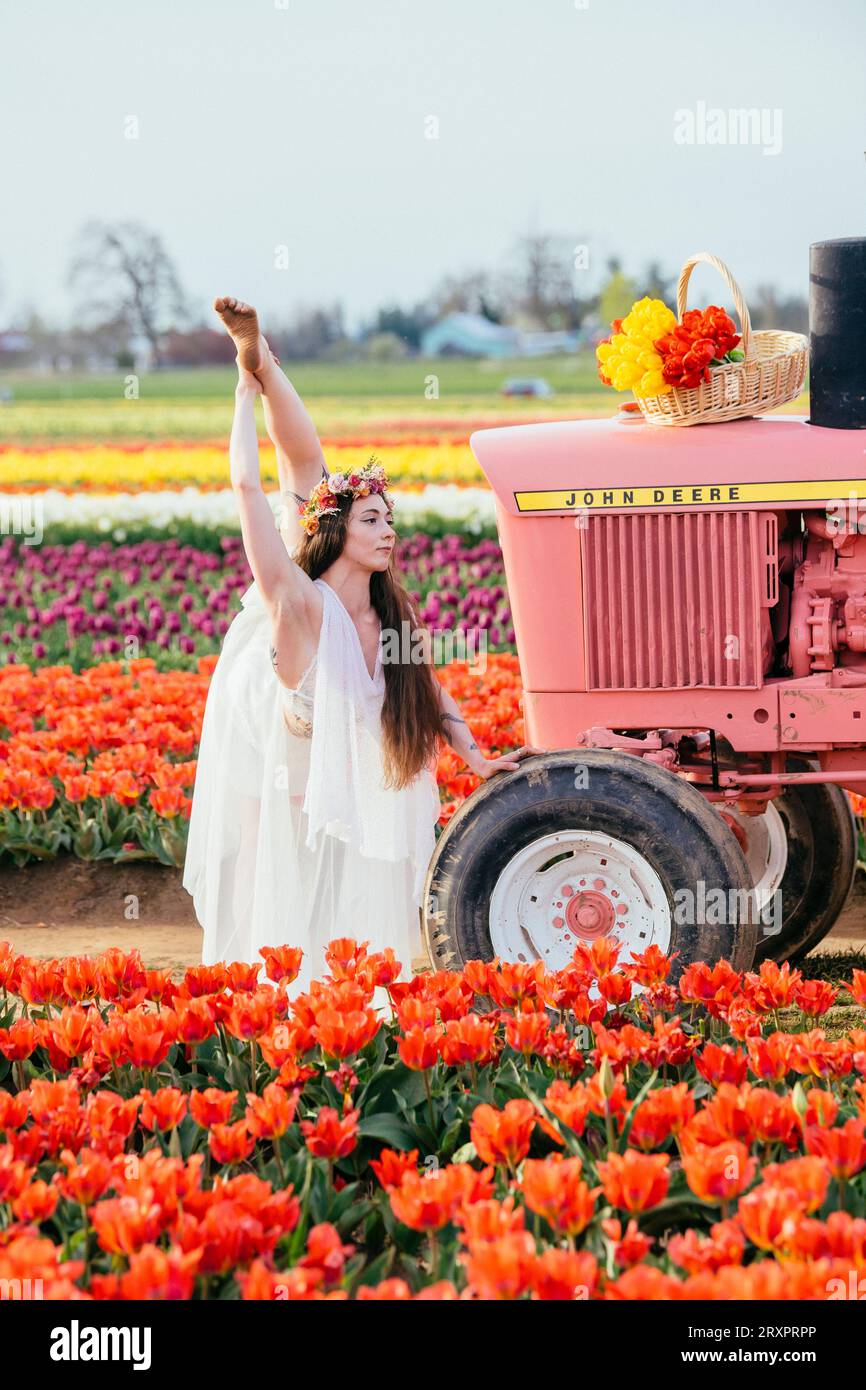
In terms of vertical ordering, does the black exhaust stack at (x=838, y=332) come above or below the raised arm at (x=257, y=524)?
above

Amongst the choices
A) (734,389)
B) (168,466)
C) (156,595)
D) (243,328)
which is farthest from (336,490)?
(168,466)

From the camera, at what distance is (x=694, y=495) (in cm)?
443

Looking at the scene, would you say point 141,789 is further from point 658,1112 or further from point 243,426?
point 658,1112

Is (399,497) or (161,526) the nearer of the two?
(161,526)

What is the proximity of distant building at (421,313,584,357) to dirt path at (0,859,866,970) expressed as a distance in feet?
173

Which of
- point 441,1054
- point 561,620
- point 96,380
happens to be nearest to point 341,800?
point 561,620

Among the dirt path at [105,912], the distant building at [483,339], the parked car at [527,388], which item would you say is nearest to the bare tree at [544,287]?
the distant building at [483,339]

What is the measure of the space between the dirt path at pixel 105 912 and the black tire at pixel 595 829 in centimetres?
157

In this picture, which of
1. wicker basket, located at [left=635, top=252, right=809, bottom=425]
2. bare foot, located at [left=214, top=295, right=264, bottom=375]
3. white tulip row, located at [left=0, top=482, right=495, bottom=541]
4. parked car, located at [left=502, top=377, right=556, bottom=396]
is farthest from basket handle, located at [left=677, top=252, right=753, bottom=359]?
parked car, located at [left=502, top=377, right=556, bottom=396]

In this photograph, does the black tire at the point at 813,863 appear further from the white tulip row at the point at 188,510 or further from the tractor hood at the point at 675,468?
the white tulip row at the point at 188,510

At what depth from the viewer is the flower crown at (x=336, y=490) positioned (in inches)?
182

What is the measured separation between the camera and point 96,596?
11.2 metres

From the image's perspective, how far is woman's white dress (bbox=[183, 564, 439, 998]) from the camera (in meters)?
4.52
